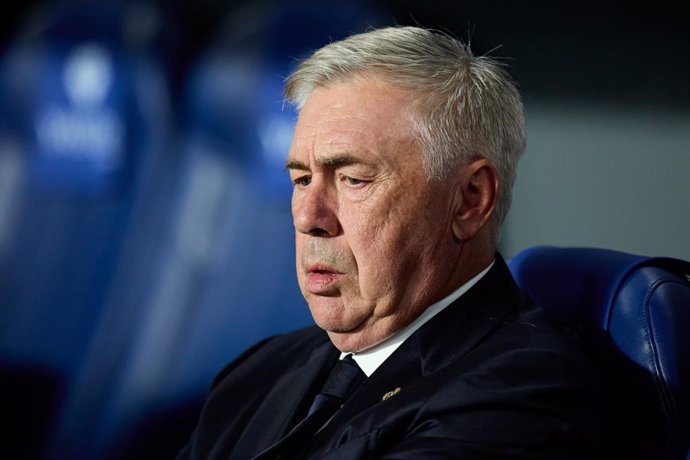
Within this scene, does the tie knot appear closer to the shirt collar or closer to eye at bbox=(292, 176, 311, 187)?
the shirt collar

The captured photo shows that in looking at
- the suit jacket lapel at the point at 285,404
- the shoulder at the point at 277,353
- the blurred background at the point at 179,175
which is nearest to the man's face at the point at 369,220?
the suit jacket lapel at the point at 285,404

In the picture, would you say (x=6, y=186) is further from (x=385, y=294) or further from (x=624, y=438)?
(x=624, y=438)

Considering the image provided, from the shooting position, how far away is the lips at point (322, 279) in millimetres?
1225

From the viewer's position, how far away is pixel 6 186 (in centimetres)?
277

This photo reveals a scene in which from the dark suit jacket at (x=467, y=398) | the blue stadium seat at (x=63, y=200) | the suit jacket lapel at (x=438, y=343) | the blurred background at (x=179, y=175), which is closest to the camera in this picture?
the dark suit jacket at (x=467, y=398)

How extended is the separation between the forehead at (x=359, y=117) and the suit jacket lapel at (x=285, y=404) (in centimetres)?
37

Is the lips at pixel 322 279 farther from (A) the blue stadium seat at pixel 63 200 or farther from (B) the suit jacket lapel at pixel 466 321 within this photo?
(A) the blue stadium seat at pixel 63 200

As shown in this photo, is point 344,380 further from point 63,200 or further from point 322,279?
point 63,200

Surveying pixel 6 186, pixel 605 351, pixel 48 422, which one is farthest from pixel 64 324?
pixel 605 351

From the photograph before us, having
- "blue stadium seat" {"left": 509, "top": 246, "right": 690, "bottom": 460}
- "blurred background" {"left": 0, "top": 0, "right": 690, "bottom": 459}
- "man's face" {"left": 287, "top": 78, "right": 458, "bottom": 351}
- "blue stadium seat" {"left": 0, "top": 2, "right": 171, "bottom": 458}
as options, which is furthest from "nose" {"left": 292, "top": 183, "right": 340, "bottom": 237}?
"blue stadium seat" {"left": 0, "top": 2, "right": 171, "bottom": 458}

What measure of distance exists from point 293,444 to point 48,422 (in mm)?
1748

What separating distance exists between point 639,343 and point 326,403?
1.45ft

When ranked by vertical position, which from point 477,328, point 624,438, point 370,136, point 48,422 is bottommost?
point 48,422

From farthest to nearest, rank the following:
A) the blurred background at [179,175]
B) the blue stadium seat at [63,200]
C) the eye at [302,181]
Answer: the blue stadium seat at [63,200] < the blurred background at [179,175] < the eye at [302,181]
